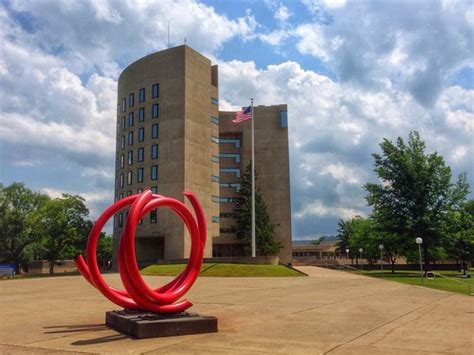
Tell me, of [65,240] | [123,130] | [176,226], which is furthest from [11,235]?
[176,226]

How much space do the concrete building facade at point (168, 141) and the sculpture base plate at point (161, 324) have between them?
153ft

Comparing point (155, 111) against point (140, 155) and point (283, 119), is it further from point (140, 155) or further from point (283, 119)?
point (283, 119)

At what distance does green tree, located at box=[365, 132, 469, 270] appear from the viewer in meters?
46.6

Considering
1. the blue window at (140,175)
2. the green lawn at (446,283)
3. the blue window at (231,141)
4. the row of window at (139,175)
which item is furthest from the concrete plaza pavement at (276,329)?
the blue window at (231,141)

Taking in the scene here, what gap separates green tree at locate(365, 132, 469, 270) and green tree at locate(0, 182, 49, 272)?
48.1 metres

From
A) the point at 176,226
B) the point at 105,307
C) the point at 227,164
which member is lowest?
the point at 105,307

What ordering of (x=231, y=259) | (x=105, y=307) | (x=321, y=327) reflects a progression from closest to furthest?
(x=321, y=327) → (x=105, y=307) → (x=231, y=259)

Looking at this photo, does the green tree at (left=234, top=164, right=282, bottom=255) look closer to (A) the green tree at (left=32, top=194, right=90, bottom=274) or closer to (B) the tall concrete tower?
(B) the tall concrete tower

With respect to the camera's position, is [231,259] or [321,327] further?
[231,259]

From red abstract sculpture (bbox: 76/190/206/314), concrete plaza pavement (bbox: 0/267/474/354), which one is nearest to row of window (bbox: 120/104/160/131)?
concrete plaza pavement (bbox: 0/267/474/354)

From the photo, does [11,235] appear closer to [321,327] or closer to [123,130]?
[123,130]

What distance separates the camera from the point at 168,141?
60156 mm

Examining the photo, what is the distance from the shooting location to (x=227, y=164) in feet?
262

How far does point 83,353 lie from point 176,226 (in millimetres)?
49807
